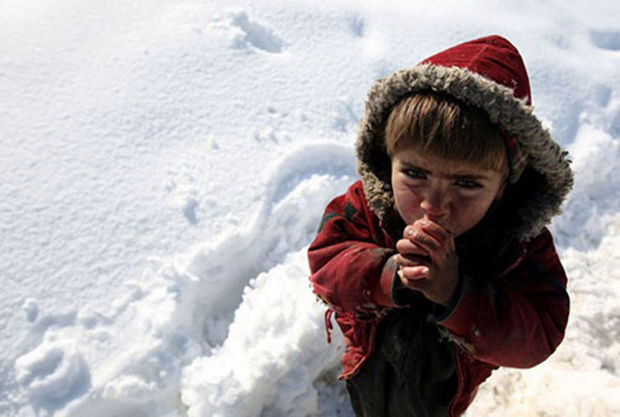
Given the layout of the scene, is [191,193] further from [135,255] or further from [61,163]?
A: [61,163]

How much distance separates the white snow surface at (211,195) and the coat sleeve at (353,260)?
2.11ft

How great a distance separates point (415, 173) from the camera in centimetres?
108

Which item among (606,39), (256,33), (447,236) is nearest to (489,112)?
(447,236)

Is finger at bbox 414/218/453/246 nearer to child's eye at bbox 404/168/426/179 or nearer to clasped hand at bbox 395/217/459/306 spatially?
clasped hand at bbox 395/217/459/306

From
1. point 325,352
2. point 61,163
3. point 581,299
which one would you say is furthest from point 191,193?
point 581,299

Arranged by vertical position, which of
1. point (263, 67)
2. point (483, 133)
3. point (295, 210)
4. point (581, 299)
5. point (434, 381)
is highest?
point (483, 133)

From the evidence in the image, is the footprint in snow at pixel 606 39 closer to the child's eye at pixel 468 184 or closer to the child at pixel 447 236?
the child at pixel 447 236

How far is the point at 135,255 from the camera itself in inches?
76.5

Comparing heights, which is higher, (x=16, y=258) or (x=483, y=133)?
(x=483, y=133)

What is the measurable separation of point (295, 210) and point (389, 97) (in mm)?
1113

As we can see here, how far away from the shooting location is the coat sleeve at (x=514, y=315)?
39.8 inches

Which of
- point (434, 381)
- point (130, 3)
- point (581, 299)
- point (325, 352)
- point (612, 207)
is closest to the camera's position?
point (434, 381)

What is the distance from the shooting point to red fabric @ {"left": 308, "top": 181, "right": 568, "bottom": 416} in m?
1.02

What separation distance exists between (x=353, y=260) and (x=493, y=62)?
53 cm
